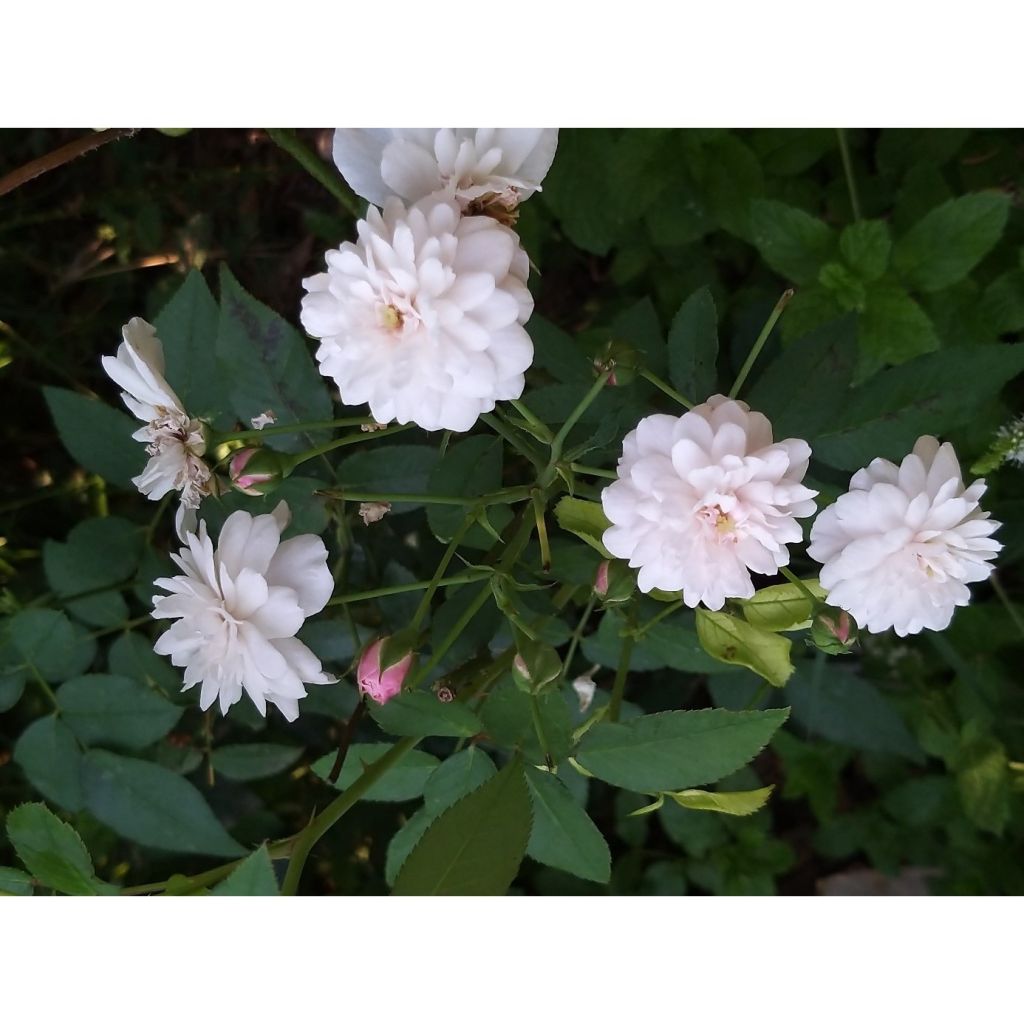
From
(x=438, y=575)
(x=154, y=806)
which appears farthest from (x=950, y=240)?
(x=154, y=806)

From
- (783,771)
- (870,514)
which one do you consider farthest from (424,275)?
(783,771)

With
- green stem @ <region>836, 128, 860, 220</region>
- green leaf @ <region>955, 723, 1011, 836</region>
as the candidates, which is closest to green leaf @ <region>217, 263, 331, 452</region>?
green stem @ <region>836, 128, 860, 220</region>

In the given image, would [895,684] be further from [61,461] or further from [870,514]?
[61,461]

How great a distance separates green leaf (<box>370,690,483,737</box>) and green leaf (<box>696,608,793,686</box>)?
0.21 metres

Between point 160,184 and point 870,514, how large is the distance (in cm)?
118

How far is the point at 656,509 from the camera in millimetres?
615

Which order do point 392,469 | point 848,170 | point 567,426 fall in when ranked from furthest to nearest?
point 848,170 → point 392,469 → point 567,426

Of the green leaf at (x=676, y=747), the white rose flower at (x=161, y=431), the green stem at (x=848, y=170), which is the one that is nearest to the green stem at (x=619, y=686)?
the green leaf at (x=676, y=747)

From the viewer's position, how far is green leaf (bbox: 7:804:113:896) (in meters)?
0.74

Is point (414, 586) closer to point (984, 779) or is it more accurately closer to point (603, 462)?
point (603, 462)

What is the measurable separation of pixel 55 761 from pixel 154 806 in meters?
0.12

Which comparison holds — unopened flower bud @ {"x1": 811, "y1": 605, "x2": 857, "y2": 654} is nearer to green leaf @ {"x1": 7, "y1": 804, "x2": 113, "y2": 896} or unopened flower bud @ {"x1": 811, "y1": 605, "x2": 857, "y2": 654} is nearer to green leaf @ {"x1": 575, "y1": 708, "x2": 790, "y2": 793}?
green leaf @ {"x1": 575, "y1": 708, "x2": 790, "y2": 793}

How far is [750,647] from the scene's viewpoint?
0.77 metres

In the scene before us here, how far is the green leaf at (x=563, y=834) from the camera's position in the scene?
79 cm
